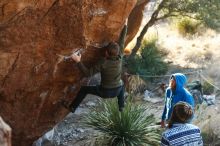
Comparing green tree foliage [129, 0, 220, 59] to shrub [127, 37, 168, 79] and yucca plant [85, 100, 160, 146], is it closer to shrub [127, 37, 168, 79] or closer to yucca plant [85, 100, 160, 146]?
shrub [127, 37, 168, 79]

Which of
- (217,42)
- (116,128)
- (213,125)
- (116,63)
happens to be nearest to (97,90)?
(116,63)

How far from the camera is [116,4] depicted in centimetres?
744

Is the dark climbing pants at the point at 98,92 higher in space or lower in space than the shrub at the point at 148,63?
higher

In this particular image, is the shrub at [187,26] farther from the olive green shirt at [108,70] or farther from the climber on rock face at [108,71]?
the olive green shirt at [108,70]

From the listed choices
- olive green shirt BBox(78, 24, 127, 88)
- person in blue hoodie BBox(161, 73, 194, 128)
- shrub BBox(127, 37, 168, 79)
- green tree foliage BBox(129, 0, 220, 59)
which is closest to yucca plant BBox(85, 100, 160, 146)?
olive green shirt BBox(78, 24, 127, 88)

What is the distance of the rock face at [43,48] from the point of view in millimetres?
6750

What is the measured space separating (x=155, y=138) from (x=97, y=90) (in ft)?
5.53

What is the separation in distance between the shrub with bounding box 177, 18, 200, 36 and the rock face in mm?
13087

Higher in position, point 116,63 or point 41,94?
point 116,63

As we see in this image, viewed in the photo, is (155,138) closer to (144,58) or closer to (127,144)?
Result: (127,144)

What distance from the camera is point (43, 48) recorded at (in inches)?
279

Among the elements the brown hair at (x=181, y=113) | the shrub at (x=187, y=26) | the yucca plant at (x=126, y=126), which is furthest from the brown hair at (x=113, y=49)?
the shrub at (x=187, y=26)

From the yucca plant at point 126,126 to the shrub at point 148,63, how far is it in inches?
225

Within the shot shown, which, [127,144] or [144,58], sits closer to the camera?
[127,144]
